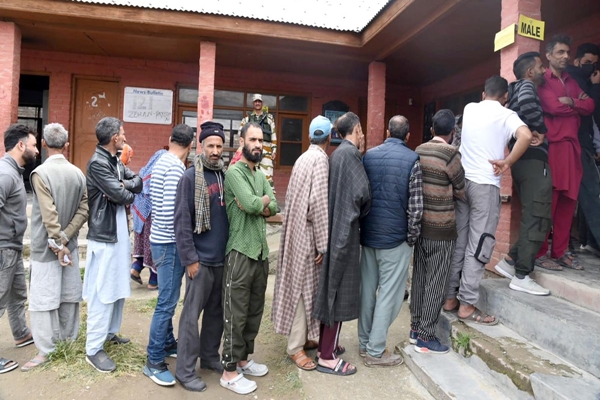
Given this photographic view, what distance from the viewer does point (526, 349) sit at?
8.97 feet

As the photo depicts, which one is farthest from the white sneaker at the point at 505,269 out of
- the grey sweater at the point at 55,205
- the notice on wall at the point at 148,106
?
the notice on wall at the point at 148,106

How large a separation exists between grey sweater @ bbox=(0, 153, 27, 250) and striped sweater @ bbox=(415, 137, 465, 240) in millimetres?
3151

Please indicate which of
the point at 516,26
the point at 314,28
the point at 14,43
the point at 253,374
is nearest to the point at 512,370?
the point at 253,374

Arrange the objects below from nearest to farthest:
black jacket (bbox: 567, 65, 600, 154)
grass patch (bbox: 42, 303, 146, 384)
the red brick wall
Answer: grass patch (bbox: 42, 303, 146, 384)
black jacket (bbox: 567, 65, 600, 154)
the red brick wall

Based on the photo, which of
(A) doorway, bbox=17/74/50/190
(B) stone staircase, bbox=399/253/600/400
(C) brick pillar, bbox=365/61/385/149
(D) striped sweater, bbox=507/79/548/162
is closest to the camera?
(B) stone staircase, bbox=399/253/600/400

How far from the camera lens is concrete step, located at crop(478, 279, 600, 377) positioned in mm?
2457

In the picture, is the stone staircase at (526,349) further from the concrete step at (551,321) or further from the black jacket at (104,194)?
the black jacket at (104,194)

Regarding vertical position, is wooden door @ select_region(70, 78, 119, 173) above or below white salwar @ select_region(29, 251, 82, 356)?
above

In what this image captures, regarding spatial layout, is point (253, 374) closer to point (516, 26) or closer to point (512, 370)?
point (512, 370)

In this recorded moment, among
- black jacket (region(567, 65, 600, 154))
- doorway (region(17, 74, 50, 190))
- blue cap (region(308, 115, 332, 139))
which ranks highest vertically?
doorway (region(17, 74, 50, 190))

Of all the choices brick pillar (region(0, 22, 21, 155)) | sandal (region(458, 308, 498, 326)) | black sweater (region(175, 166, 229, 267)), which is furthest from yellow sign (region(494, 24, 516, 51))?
brick pillar (region(0, 22, 21, 155))

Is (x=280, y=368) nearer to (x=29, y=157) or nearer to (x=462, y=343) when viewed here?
(x=462, y=343)

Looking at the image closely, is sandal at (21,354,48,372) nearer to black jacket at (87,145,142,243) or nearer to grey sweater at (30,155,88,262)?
grey sweater at (30,155,88,262)

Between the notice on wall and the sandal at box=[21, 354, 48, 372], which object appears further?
the notice on wall
